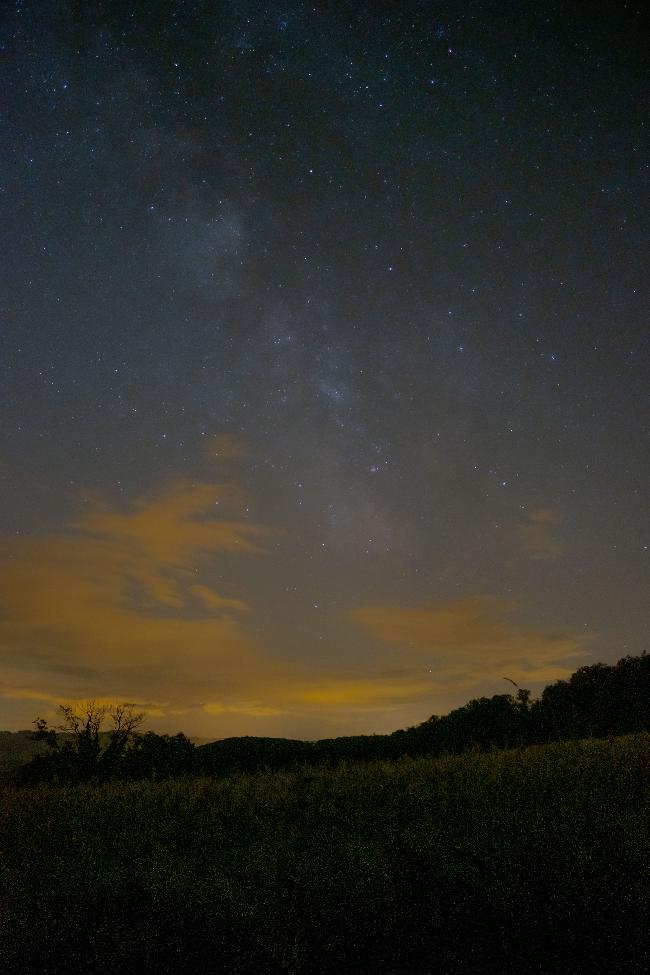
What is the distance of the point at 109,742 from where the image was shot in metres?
22.5

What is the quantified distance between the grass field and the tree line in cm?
625

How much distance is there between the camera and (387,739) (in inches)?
1023

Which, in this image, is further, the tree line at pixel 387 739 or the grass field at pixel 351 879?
the tree line at pixel 387 739

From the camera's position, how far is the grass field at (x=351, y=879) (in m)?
7.25

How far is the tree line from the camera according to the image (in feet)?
69.9

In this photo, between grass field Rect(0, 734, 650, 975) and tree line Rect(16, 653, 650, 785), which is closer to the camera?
grass field Rect(0, 734, 650, 975)

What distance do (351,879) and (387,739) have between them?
1809cm

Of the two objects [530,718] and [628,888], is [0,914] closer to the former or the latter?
[628,888]

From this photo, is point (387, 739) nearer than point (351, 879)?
No

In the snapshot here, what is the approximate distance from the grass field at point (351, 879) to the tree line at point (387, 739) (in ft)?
20.5

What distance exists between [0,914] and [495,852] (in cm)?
742

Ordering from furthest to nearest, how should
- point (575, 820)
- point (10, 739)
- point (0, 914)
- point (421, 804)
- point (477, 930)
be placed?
point (10, 739), point (421, 804), point (575, 820), point (0, 914), point (477, 930)

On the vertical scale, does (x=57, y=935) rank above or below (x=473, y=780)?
below

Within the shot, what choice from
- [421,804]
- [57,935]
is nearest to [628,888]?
[421,804]
